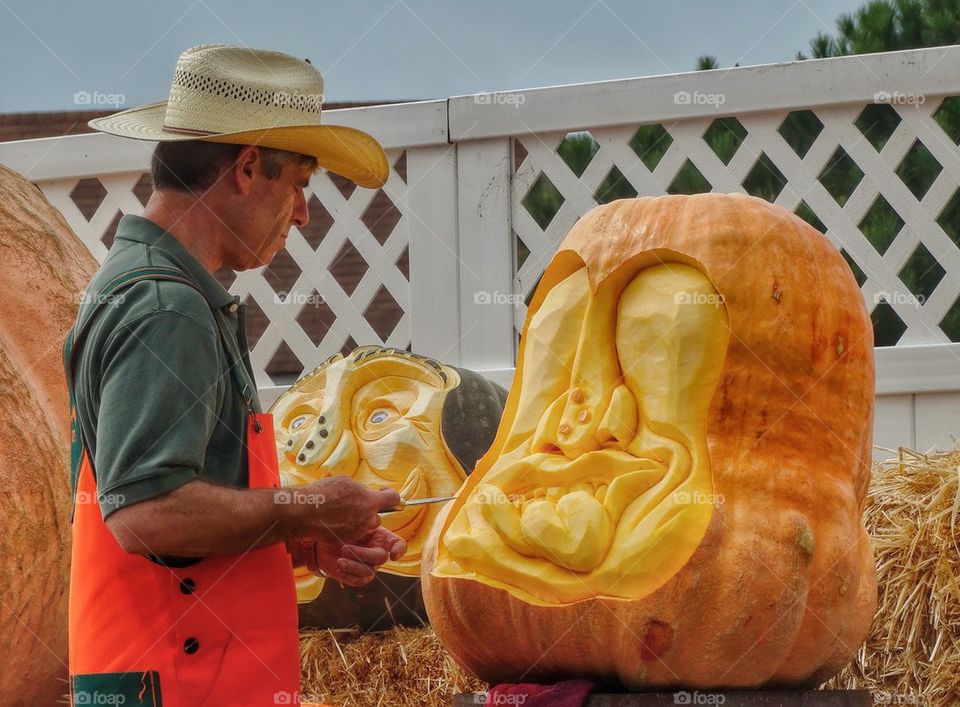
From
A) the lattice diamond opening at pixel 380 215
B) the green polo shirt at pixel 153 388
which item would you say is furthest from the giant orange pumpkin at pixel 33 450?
the lattice diamond opening at pixel 380 215

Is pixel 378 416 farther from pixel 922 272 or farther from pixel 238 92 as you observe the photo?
pixel 922 272

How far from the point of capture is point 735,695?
2299 mm

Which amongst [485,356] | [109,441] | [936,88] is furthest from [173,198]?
[936,88]

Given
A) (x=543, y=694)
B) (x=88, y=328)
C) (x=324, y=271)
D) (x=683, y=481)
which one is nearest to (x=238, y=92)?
(x=88, y=328)

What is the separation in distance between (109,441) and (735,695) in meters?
1.22

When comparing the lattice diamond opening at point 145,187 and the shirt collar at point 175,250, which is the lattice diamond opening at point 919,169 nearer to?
the lattice diamond opening at point 145,187

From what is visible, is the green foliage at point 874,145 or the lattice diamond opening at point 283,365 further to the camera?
the lattice diamond opening at point 283,365

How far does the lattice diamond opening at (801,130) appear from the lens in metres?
6.27

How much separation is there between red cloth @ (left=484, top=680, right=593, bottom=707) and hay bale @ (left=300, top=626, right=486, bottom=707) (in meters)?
1.00

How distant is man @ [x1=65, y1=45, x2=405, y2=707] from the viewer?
1.79m

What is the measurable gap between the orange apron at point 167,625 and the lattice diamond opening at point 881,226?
4472mm

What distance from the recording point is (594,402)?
2.52 m

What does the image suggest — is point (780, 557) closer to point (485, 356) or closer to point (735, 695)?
point (735, 695)

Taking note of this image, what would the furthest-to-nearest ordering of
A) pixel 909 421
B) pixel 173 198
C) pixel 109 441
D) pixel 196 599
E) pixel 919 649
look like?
pixel 909 421
pixel 919 649
pixel 173 198
pixel 196 599
pixel 109 441
